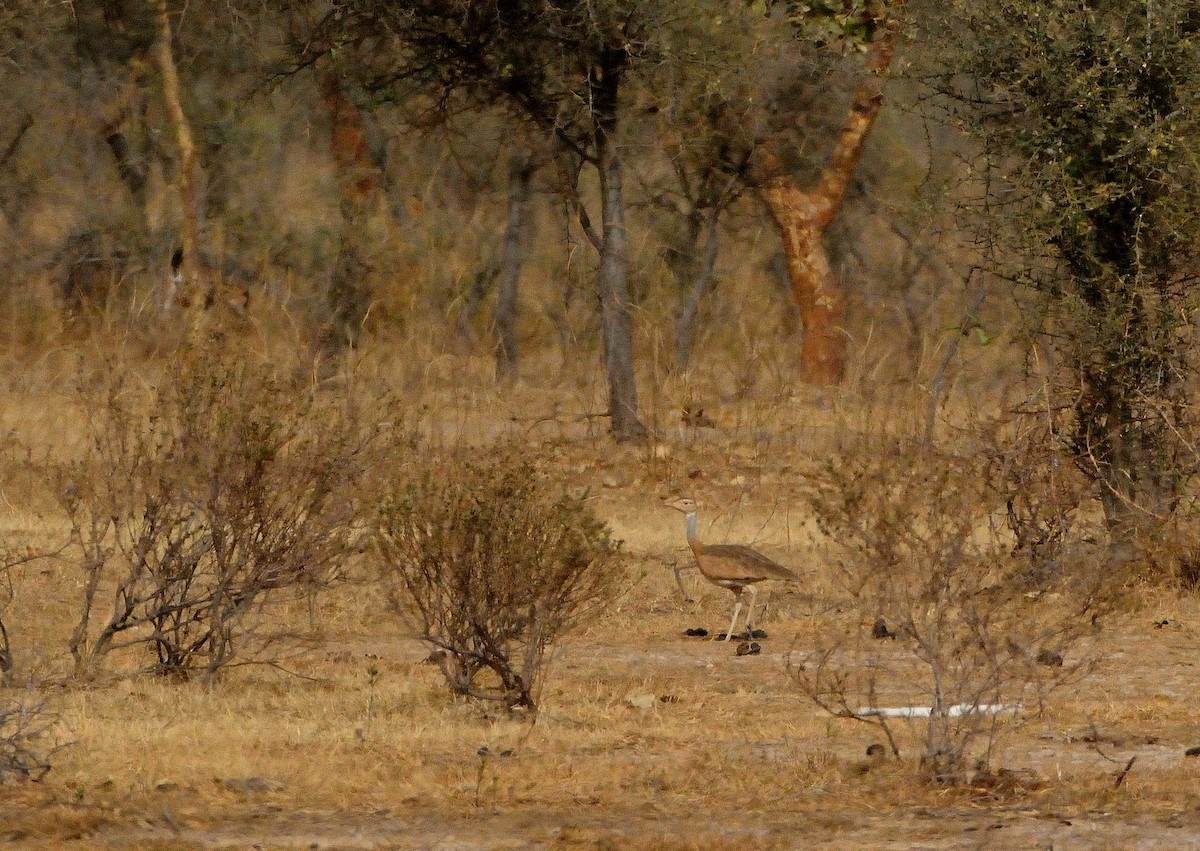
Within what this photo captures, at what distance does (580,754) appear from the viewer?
7.10m

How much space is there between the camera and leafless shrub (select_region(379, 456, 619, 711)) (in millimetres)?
7750

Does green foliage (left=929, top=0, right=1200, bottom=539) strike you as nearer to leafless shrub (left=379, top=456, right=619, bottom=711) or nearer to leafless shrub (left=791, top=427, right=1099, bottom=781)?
leafless shrub (left=791, top=427, right=1099, bottom=781)

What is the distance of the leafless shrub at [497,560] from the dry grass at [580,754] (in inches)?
12.0

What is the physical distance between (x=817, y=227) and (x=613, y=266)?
5340 mm

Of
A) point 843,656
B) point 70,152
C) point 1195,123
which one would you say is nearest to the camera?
point 843,656

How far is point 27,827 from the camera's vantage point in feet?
19.3

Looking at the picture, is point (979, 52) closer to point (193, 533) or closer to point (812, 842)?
point (193, 533)

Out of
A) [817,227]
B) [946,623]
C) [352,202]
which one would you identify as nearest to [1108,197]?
[946,623]

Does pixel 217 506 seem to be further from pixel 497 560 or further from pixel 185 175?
pixel 185 175

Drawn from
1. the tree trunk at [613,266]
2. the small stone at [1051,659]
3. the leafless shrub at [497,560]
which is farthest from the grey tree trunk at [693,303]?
the leafless shrub at [497,560]

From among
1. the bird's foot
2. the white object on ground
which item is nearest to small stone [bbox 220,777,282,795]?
the white object on ground

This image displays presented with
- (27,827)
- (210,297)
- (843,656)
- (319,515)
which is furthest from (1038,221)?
(210,297)

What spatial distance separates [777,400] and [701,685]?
30.4ft

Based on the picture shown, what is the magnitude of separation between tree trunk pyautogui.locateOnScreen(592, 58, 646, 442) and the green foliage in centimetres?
566
